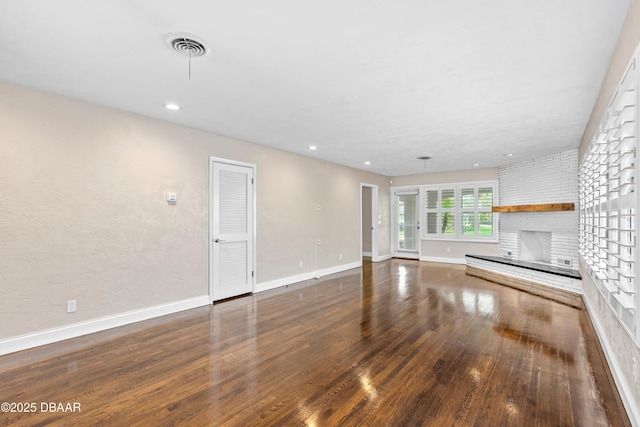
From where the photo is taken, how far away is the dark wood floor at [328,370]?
203 centimetres

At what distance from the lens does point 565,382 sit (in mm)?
2428

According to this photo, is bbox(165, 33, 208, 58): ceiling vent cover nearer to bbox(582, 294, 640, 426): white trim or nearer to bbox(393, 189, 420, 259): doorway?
bbox(582, 294, 640, 426): white trim

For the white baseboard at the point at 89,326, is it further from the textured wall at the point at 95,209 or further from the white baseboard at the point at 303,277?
the white baseboard at the point at 303,277

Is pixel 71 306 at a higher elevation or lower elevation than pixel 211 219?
lower

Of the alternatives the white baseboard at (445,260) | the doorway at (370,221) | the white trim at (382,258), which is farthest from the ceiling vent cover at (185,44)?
the white baseboard at (445,260)

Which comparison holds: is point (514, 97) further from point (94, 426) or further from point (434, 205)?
point (434, 205)

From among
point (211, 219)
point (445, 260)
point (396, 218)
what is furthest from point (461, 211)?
point (211, 219)

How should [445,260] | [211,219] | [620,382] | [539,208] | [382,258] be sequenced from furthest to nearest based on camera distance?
[382,258] < [445,260] < [539,208] < [211,219] < [620,382]

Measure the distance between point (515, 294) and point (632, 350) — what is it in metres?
3.48

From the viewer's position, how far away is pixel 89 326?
342 cm

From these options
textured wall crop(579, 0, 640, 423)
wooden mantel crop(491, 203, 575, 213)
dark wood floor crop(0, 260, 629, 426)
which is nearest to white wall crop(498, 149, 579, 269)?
wooden mantel crop(491, 203, 575, 213)

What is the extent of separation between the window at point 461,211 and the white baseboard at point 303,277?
2.56 m

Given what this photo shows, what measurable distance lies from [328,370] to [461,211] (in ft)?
22.7

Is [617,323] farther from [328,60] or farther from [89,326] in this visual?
[89,326]
